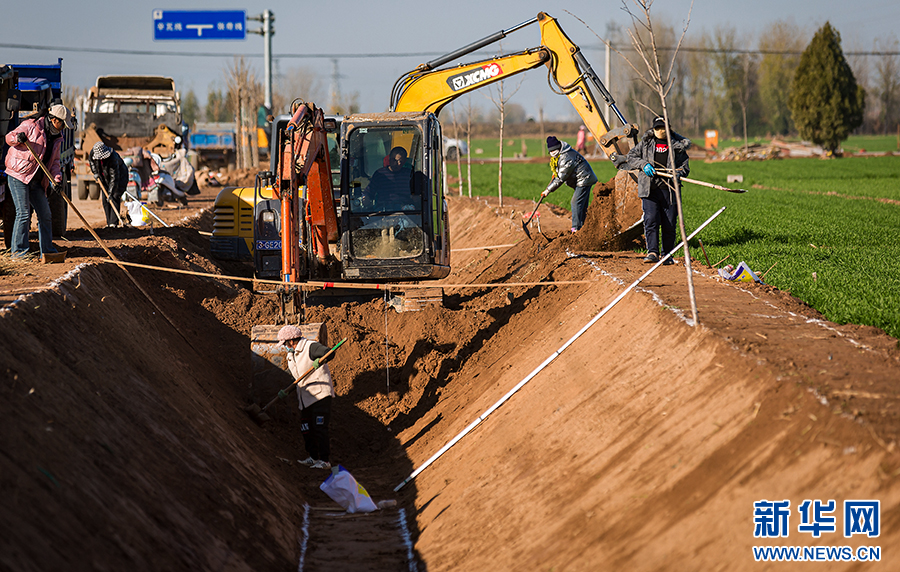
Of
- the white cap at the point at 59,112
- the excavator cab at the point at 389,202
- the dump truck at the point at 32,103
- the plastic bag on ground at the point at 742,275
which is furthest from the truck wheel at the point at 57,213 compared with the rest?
the plastic bag on ground at the point at 742,275

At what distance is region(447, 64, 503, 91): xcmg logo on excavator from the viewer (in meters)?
12.2

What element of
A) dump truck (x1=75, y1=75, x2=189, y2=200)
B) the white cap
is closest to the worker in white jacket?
the white cap

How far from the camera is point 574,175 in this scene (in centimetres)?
1296

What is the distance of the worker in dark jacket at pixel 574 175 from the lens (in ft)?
42.2

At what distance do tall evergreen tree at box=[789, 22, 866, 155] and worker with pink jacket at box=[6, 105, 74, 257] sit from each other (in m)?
53.0

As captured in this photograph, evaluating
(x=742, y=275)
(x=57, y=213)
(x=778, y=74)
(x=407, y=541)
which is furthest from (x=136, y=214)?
(x=778, y=74)

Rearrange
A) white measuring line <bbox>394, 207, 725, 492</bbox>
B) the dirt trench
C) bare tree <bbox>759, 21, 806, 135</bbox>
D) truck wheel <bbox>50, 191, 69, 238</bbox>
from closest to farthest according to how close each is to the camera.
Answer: the dirt trench
white measuring line <bbox>394, 207, 725, 492</bbox>
truck wheel <bbox>50, 191, 69, 238</bbox>
bare tree <bbox>759, 21, 806, 135</bbox>

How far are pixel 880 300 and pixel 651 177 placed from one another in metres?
3.14

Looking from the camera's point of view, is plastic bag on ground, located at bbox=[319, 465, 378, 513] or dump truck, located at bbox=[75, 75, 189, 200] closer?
plastic bag on ground, located at bbox=[319, 465, 378, 513]

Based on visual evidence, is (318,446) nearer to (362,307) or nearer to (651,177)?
(362,307)

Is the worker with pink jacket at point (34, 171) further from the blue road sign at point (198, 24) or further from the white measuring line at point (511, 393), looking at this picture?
the blue road sign at point (198, 24)

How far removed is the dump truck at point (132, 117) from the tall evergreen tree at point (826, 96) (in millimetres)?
43106

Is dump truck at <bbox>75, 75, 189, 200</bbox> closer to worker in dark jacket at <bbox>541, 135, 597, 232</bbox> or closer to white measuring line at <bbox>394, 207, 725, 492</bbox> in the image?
worker in dark jacket at <bbox>541, 135, 597, 232</bbox>

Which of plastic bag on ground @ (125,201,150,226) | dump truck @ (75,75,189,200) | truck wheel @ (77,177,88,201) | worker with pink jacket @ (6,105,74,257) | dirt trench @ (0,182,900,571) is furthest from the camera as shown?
dump truck @ (75,75,189,200)
